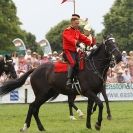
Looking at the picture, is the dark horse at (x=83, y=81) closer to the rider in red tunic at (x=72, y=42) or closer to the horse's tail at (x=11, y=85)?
the horse's tail at (x=11, y=85)

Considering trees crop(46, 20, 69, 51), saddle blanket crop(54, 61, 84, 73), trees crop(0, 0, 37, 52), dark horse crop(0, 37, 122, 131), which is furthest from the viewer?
trees crop(46, 20, 69, 51)

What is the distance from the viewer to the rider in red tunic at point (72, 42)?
15891 millimetres

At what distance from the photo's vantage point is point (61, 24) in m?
120

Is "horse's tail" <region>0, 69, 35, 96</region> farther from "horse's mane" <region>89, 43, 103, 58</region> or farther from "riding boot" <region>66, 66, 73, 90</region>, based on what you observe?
"horse's mane" <region>89, 43, 103, 58</region>

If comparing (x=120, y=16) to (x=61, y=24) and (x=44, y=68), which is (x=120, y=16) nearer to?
(x=61, y=24)

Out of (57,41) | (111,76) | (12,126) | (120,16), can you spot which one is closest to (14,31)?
(120,16)

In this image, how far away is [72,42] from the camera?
52.1 feet

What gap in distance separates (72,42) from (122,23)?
74.1m

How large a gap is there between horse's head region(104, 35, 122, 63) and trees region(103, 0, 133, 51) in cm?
6975

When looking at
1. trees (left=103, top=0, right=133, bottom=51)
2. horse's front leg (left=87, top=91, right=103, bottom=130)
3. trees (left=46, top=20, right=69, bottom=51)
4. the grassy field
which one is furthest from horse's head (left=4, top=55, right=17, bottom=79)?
trees (left=46, top=20, right=69, bottom=51)

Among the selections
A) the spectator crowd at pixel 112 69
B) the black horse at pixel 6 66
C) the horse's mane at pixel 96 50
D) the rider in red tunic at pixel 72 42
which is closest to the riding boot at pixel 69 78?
the rider in red tunic at pixel 72 42

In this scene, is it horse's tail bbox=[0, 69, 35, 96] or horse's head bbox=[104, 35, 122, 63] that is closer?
horse's head bbox=[104, 35, 122, 63]

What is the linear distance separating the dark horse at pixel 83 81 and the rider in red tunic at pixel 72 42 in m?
0.26

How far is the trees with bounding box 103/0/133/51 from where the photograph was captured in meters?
85.9
